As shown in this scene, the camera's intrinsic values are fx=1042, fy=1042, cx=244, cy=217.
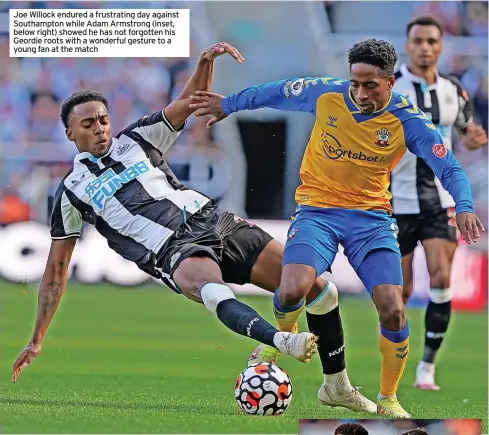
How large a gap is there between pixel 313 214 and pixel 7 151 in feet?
26.0

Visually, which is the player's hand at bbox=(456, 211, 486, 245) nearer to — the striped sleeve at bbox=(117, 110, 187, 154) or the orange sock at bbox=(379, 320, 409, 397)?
the orange sock at bbox=(379, 320, 409, 397)

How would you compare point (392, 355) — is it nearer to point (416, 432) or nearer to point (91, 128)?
point (416, 432)

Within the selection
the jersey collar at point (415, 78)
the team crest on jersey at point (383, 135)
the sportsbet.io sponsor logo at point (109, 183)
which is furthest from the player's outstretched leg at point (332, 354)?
the jersey collar at point (415, 78)

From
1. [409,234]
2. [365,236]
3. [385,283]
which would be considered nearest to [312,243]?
[365,236]

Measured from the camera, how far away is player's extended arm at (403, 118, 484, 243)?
18.0 feet

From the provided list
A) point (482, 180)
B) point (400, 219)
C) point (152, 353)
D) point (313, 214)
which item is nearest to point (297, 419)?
point (313, 214)

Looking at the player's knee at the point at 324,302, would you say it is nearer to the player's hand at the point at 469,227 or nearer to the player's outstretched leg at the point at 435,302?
the player's hand at the point at 469,227

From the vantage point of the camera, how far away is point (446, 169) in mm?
5746

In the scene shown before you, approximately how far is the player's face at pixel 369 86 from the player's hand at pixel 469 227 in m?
0.84

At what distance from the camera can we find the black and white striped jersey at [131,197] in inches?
247

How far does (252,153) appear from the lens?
14125mm

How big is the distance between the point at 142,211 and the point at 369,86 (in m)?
1.56

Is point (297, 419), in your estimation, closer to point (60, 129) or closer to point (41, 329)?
point (41, 329)

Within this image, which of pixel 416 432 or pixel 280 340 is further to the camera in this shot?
pixel 416 432
